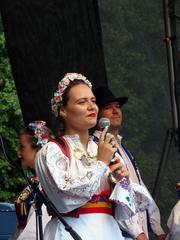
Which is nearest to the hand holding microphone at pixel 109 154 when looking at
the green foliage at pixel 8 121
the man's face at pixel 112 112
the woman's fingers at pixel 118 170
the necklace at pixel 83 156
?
the woman's fingers at pixel 118 170

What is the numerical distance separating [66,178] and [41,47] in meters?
2.23

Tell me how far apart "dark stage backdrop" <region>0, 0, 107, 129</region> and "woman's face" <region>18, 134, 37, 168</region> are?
68 centimetres

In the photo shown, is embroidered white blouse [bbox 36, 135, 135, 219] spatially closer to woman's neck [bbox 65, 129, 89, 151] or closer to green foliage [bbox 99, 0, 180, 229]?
woman's neck [bbox 65, 129, 89, 151]

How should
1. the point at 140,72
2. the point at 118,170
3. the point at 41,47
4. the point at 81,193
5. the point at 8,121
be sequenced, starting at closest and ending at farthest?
the point at 81,193 → the point at 118,170 → the point at 41,47 → the point at 140,72 → the point at 8,121

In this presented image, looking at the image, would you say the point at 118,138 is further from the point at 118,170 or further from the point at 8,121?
the point at 8,121

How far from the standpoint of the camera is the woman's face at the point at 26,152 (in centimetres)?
493

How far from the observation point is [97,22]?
5.99 m

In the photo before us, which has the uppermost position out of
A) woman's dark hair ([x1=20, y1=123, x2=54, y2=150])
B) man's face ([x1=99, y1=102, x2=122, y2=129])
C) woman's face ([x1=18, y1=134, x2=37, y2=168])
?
man's face ([x1=99, y1=102, x2=122, y2=129])

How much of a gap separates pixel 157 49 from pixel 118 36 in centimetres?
35

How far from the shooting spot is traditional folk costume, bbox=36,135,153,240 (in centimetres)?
364

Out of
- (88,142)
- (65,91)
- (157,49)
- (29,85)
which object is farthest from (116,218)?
(157,49)

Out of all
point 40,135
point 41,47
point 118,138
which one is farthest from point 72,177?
point 41,47

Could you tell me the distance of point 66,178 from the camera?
12.0 ft

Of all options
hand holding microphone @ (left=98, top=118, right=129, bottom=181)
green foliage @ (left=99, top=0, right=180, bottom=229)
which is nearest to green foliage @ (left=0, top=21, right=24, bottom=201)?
green foliage @ (left=99, top=0, right=180, bottom=229)
